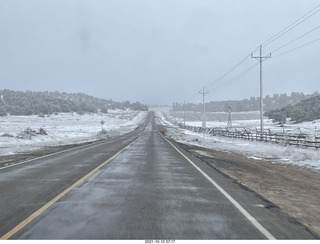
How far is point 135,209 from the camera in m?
6.25

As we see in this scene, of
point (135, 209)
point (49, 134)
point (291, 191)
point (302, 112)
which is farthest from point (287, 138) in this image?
point (302, 112)

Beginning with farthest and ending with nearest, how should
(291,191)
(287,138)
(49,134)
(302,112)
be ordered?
(302,112) < (49,134) < (287,138) < (291,191)

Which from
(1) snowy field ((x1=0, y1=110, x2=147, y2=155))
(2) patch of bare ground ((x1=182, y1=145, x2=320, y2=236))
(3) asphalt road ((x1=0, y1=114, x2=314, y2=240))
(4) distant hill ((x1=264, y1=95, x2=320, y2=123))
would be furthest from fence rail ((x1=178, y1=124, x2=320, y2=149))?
(4) distant hill ((x1=264, y1=95, x2=320, y2=123))

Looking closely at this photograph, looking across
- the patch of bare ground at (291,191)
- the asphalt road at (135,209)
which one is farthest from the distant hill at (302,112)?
the asphalt road at (135,209)

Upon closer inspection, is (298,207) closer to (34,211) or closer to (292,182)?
(292,182)

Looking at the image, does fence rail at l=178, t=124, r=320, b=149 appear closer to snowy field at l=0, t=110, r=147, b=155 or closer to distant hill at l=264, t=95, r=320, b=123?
snowy field at l=0, t=110, r=147, b=155

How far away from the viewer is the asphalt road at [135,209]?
488 cm

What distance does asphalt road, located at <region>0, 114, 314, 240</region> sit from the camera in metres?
4.88

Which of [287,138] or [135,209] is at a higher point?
[135,209]

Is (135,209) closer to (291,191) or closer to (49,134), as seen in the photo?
(291,191)

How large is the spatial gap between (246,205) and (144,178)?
4.19 m

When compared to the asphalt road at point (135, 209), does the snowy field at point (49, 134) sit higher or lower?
lower

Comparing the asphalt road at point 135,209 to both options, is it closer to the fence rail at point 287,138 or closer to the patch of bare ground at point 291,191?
the patch of bare ground at point 291,191

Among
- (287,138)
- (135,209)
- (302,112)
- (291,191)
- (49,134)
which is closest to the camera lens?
(135,209)
